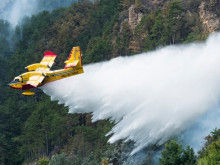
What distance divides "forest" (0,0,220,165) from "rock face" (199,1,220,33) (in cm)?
59

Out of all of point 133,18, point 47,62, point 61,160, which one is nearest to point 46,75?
point 47,62

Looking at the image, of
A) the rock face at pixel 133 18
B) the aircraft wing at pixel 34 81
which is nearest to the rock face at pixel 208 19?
the rock face at pixel 133 18

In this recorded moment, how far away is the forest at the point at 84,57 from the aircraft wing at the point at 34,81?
324 inches

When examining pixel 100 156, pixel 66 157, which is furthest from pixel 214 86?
pixel 66 157

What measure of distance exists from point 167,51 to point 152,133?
12.5 meters

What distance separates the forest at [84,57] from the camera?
53.4 metres

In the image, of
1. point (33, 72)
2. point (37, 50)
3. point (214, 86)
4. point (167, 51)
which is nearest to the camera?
point (33, 72)

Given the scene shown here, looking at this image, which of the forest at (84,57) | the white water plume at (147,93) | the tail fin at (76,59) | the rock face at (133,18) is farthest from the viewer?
the rock face at (133,18)

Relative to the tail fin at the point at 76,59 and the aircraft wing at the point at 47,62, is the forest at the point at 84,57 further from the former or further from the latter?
the tail fin at the point at 76,59

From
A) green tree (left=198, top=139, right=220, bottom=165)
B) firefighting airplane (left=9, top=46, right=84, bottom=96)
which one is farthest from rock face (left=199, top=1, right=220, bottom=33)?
green tree (left=198, top=139, right=220, bottom=165)

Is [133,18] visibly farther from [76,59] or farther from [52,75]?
[52,75]

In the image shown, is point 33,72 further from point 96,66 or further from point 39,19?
point 39,19

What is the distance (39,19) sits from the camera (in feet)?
284

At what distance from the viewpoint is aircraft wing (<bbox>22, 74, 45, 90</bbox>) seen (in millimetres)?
37062
